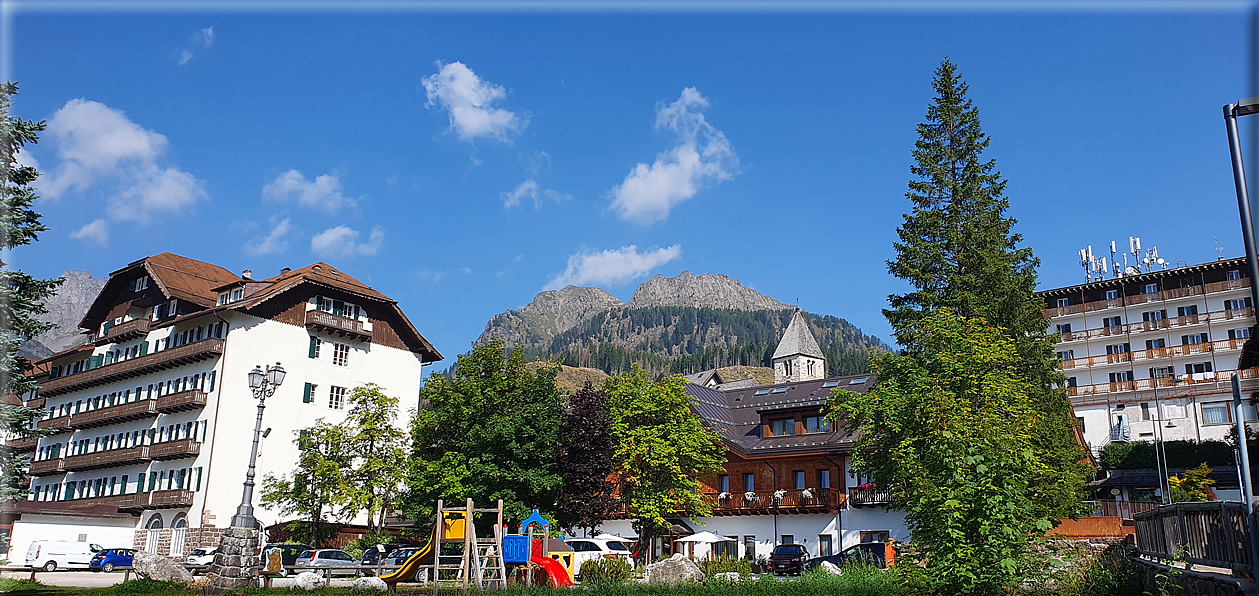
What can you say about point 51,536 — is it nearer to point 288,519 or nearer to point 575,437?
point 288,519

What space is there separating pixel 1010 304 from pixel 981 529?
23.8m

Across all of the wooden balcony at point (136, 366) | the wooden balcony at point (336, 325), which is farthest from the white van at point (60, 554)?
the wooden balcony at point (336, 325)

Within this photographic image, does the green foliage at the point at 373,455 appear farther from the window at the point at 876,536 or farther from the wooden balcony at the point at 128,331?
the window at the point at 876,536

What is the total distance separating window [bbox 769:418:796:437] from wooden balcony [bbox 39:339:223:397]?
3720cm

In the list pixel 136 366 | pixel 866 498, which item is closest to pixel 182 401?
pixel 136 366

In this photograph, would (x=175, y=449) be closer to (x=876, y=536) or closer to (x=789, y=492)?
(x=789, y=492)

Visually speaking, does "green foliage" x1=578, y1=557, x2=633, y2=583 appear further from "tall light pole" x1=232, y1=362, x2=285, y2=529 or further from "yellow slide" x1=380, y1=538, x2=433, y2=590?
"tall light pole" x1=232, y1=362, x2=285, y2=529

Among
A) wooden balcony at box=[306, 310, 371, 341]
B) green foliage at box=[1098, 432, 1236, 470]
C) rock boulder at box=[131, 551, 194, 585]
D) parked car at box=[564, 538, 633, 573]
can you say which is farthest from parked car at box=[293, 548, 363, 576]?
green foliage at box=[1098, 432, 1236, 470]

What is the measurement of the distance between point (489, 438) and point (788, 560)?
15.8 meters

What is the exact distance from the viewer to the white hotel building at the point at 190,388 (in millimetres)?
57438

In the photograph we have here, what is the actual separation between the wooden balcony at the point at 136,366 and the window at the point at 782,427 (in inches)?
1465

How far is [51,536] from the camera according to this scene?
191ft

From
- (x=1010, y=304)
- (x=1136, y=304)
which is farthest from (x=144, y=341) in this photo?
(x=1136, y=304)

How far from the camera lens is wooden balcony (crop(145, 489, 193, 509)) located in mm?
56125
